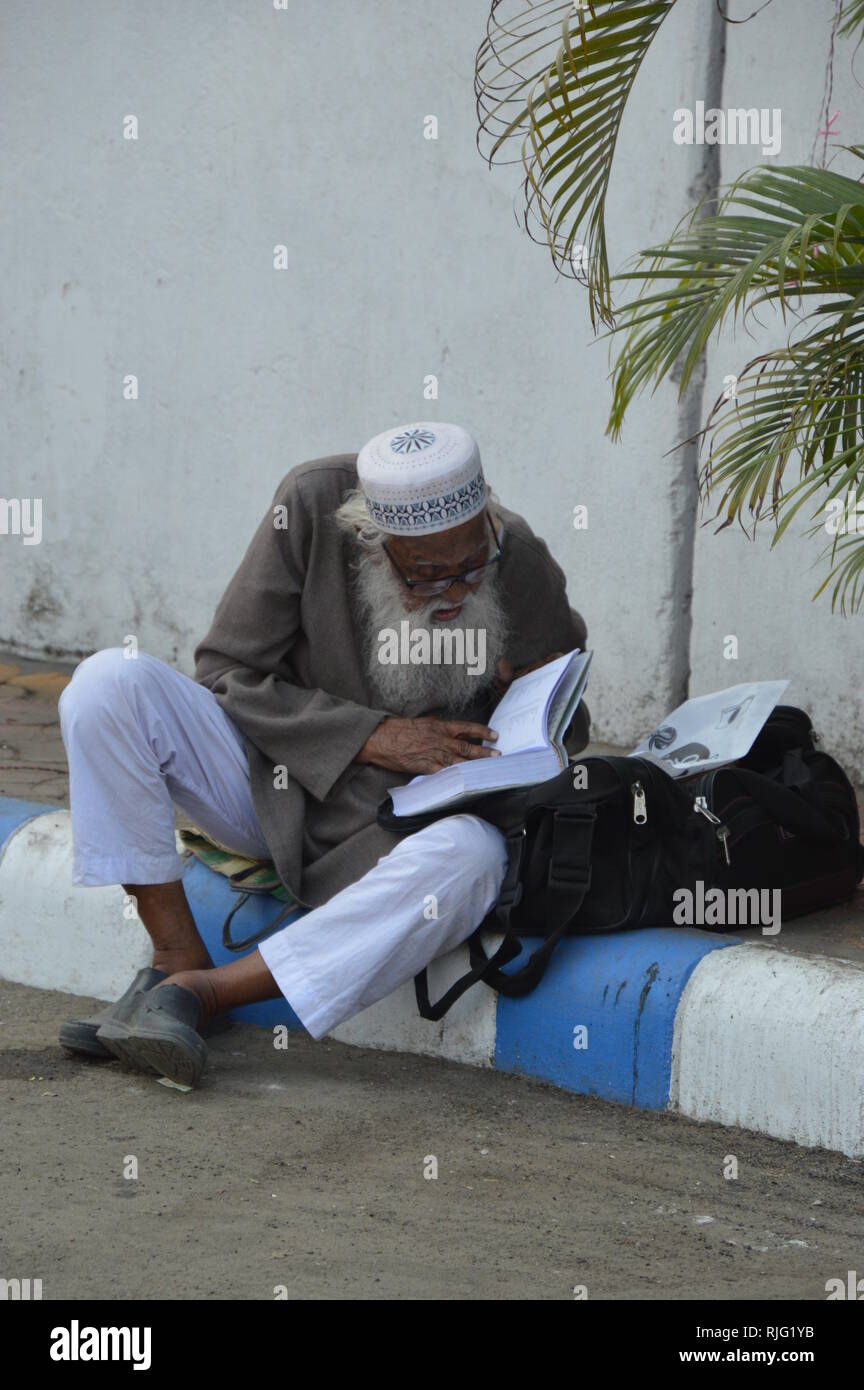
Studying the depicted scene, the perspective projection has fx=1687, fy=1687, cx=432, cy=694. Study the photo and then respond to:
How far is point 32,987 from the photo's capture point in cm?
376

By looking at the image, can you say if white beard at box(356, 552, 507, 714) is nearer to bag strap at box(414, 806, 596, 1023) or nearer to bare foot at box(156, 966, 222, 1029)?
bag strap at box(414, 806, 596, 1023)

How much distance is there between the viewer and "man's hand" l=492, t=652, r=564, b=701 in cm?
337

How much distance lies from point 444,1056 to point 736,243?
160 cm

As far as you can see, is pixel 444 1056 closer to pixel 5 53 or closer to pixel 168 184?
pixel 168 184

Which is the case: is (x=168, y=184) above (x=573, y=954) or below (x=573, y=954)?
above

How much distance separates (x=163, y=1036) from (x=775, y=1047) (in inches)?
40.5

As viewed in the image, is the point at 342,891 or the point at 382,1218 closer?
the point at 382,1218

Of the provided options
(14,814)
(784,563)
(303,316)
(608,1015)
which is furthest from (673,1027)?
(303,316)

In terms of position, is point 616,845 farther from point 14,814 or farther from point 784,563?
point 784,563

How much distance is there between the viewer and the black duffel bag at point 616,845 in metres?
3.02

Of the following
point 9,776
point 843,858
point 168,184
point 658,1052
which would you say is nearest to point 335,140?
point 168,184

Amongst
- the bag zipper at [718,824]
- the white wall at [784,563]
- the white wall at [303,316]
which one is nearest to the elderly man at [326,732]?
the bag zipper at [718,824]

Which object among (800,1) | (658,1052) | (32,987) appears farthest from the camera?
(800,1)

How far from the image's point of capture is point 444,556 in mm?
3211
